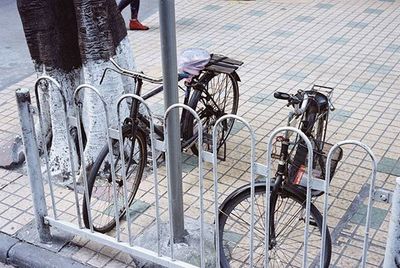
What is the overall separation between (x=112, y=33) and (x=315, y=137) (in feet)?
5.55

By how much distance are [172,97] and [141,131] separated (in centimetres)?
66

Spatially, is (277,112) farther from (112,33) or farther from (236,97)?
(112,33)

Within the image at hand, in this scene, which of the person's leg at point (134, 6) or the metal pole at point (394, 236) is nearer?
the metal pole at point (394, 236)

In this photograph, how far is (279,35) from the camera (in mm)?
7926

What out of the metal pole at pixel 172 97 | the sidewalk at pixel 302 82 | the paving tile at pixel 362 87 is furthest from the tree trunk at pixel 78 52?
the paving tile at pixel 362 87

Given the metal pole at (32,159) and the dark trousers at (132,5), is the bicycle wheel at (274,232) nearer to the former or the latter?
the metal pole at (32,159)

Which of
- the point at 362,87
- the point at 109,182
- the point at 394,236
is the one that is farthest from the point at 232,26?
the point at 394,236

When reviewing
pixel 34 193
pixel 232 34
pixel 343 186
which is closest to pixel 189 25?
pixel 232 34

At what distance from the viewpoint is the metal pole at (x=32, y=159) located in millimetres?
3423

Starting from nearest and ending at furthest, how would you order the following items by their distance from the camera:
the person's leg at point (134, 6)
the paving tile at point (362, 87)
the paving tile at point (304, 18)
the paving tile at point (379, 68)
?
the paving tile at point (362, 87) → the paving tile at point (379, 68) → the person's leg at point (134, 6) → the paving tile at point (304, 18)

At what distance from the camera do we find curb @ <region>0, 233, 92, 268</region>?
375cm

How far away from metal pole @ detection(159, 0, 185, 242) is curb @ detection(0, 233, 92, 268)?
2.52ft

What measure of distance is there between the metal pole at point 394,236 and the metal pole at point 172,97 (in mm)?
1190

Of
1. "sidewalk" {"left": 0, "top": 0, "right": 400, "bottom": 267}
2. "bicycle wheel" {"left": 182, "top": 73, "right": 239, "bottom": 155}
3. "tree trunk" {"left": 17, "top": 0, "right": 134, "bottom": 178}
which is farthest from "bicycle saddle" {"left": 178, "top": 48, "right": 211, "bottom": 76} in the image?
"sidewalk" {"left": 0, "top": 0, "right": 400, "bottom": 267}
